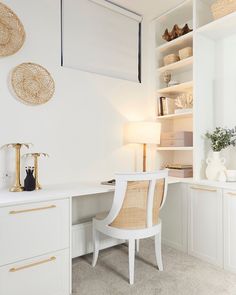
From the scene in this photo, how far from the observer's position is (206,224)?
2.34m

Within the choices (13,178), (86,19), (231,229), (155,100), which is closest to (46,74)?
(86,19)

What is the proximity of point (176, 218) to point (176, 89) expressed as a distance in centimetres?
144

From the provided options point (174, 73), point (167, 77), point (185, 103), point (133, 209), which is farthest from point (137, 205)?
point (174, 73)

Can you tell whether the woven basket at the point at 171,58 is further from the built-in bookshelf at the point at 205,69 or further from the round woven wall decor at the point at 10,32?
the round woven wall decor at the point at 10,32

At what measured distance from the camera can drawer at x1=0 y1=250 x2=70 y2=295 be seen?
61.8 inches

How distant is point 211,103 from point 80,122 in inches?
54.5

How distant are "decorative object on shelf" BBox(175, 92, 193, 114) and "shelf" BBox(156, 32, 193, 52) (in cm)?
58

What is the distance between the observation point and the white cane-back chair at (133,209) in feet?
6.23

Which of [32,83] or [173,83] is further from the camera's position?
[173,83]

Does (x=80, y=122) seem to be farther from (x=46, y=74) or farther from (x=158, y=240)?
(x=158, y=240)

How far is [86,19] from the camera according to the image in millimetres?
2533

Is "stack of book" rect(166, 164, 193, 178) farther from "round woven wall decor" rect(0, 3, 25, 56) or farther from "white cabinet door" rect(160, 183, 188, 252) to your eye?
"round woven wall decor" rect(0, 3, 25, 56)

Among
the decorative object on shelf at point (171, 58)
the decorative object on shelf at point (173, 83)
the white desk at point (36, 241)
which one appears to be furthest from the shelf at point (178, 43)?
the white desk at point (36, 241)

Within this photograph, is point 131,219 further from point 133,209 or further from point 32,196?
point 32,196
